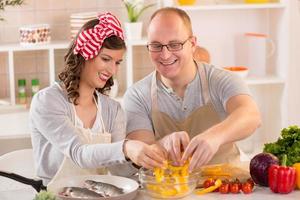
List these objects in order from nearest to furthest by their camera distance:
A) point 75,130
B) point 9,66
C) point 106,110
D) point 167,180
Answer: point 167,180 < point 75,130 < point 106,110 < point 9,66

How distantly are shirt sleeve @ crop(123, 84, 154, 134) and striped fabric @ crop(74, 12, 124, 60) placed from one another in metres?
0.36

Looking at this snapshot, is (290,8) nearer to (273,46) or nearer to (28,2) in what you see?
(273,46)

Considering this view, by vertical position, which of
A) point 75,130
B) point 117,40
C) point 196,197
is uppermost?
point 117,40

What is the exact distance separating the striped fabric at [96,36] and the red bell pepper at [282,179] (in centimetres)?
75

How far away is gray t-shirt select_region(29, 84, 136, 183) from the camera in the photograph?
2.44 m

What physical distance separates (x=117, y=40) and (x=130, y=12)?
1.82m

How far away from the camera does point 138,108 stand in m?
2.98

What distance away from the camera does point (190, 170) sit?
7.88 feet

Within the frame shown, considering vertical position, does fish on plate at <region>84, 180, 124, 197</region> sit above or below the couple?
below

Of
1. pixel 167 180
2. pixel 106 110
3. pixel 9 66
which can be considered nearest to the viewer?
pixel 167 180

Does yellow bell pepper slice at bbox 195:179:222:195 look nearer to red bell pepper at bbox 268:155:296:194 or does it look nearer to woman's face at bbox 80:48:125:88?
red bell pepper at bbox 268:155:296:194

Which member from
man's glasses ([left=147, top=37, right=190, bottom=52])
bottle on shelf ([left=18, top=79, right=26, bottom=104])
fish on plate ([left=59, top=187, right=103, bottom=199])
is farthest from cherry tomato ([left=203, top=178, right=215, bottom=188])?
bottle on shelf ([left=18, top=79, right=26, bottom=104])

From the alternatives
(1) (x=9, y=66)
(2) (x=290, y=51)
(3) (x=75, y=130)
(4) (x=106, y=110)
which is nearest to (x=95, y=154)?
(3) (x=75, y=130)

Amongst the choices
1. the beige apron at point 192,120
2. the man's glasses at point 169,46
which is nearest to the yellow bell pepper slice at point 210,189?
the beige apron at point 192,120
